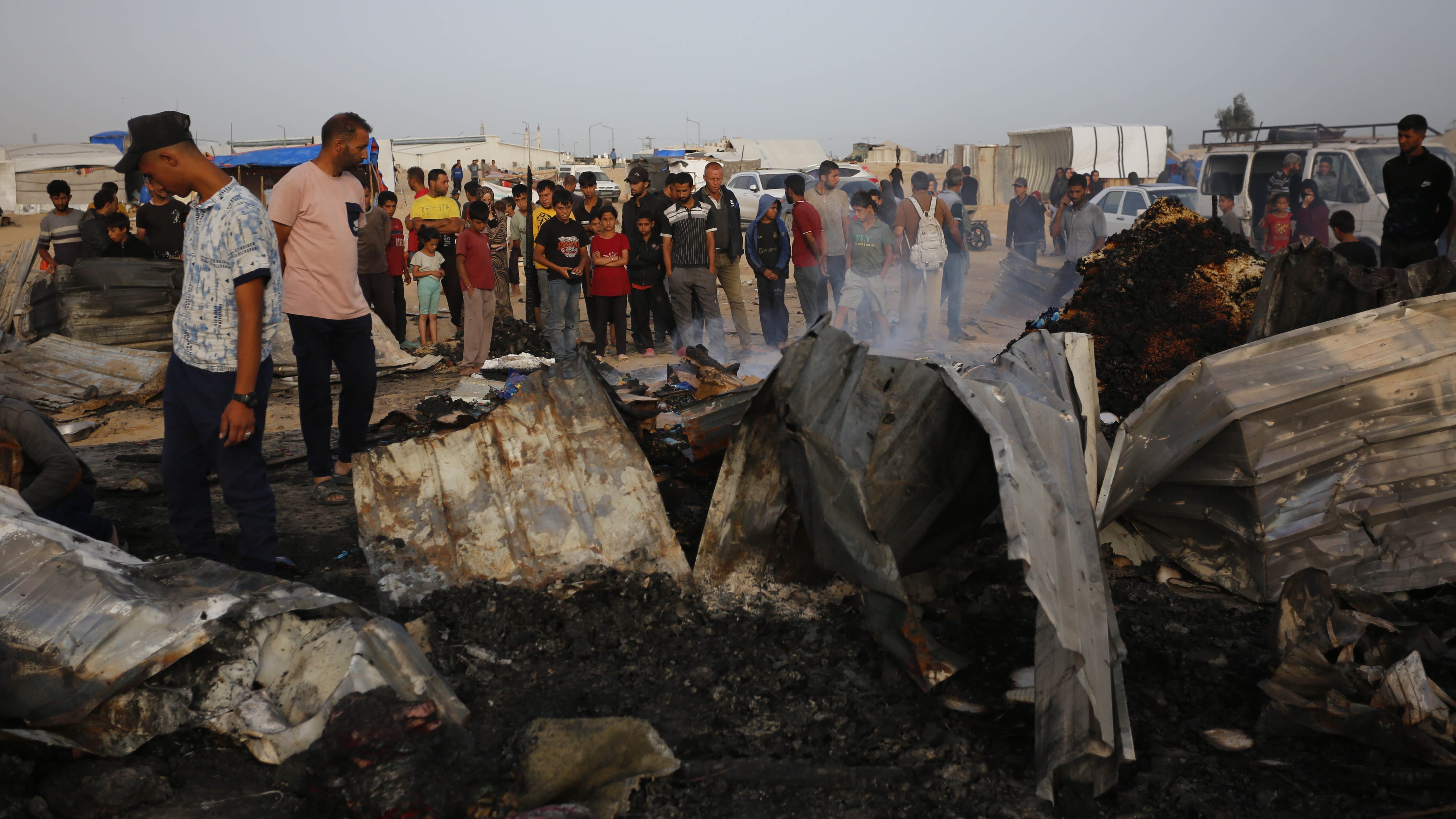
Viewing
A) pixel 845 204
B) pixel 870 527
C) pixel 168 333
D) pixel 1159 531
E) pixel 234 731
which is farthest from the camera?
pixel 845 204

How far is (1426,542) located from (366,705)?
3.98 m

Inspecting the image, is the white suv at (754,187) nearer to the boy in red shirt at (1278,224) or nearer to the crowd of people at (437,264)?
the crowd of people at (437,264)

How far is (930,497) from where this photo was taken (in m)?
3.16

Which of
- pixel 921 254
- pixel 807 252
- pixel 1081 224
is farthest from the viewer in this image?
pixel 1081 224

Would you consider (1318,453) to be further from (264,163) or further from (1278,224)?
(264,163)

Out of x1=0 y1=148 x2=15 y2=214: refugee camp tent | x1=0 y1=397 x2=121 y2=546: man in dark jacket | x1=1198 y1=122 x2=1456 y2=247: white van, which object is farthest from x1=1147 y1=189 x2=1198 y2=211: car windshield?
x1=0 y1=148 x2=15 y2=214: refugee camp tent

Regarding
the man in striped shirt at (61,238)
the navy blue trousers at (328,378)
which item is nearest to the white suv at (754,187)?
the man in striped shirt at (61,238)

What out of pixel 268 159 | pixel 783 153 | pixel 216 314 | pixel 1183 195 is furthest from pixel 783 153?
pixel 216 314

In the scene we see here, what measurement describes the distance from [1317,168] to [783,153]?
2456 cm

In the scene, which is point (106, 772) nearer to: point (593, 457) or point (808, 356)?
point (593, 457)

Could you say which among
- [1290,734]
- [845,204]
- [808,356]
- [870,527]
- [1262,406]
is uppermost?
[845,204]

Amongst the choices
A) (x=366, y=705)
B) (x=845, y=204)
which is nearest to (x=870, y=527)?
(x=366, y=705)

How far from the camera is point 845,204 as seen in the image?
9.93 m

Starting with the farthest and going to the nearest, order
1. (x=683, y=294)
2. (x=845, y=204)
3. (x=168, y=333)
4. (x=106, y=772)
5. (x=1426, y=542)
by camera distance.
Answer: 1. (x=845, y=204)
2. (x=683, y=294)
3. (x=168, y=333)
4. (x=1426, y=542)
5. (x=106, y=772)
